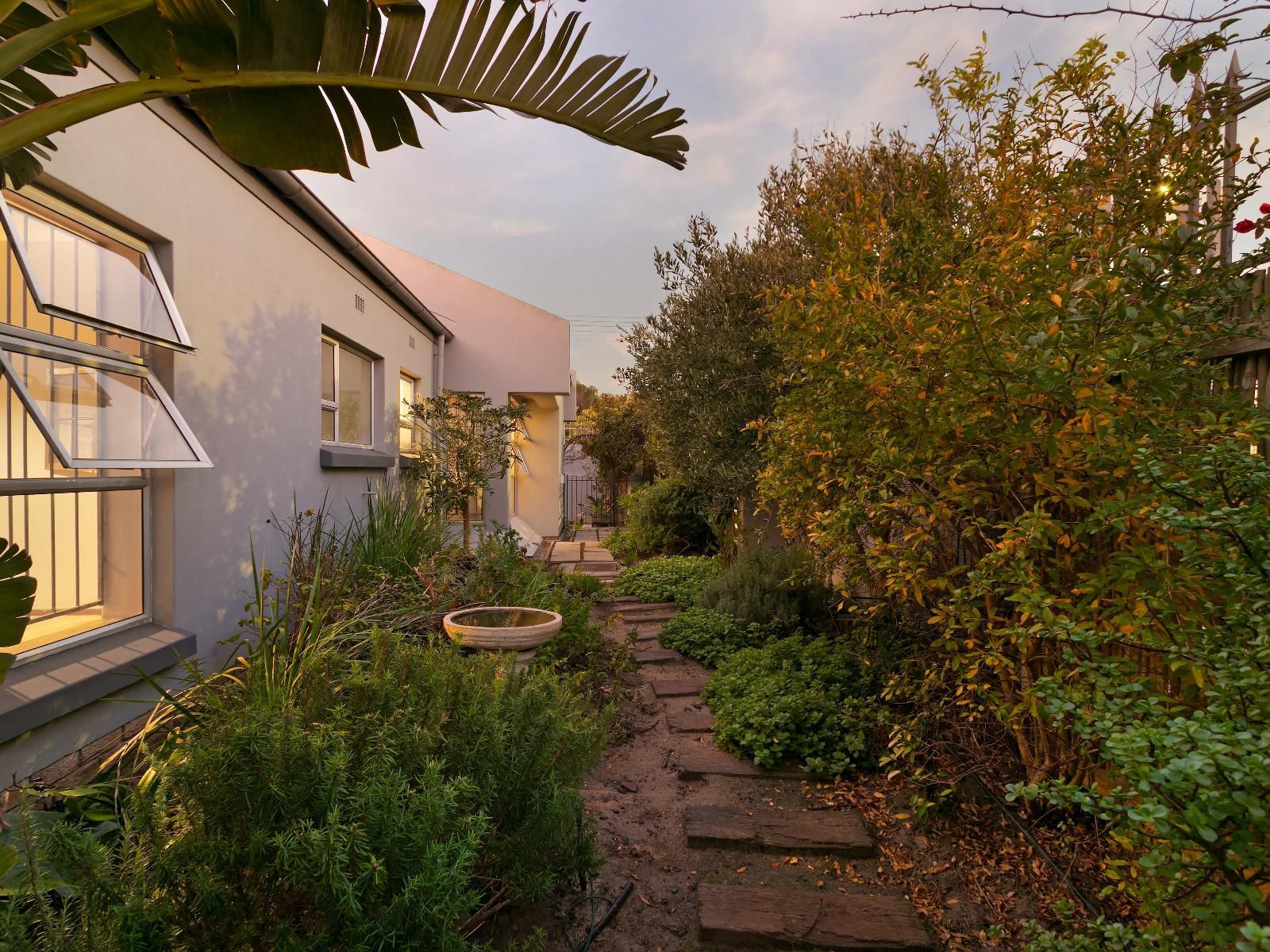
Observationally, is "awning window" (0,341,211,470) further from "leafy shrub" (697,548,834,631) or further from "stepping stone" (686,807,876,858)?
"leafy shrub" (697,548,834,631)

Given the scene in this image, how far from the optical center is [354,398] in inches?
289

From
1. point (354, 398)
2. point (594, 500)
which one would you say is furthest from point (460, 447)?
point (594, 500)

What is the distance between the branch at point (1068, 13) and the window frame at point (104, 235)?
10.9 feet

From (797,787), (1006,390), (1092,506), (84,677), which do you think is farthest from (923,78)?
(84,677)

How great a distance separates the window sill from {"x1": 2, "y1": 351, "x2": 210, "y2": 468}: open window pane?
2.26m

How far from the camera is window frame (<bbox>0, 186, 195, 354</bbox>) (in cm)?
263

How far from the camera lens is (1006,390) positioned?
2.32 m

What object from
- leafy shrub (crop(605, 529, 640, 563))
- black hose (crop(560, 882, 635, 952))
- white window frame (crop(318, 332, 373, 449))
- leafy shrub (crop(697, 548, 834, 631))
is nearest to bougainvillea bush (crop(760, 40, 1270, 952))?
black hose (crop(560, 882, 635, 952))

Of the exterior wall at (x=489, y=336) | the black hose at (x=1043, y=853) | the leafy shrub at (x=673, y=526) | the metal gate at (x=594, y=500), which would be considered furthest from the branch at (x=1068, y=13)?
the metal gate at (x=594, y=500)

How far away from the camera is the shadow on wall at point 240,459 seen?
387 cm

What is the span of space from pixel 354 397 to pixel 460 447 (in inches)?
66.6

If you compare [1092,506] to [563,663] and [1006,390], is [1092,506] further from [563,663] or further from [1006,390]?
[563,663]

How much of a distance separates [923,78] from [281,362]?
4745 mm

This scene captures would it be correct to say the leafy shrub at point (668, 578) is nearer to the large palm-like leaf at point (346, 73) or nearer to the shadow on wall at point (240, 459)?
the shadow on wall at point (240, 459)
